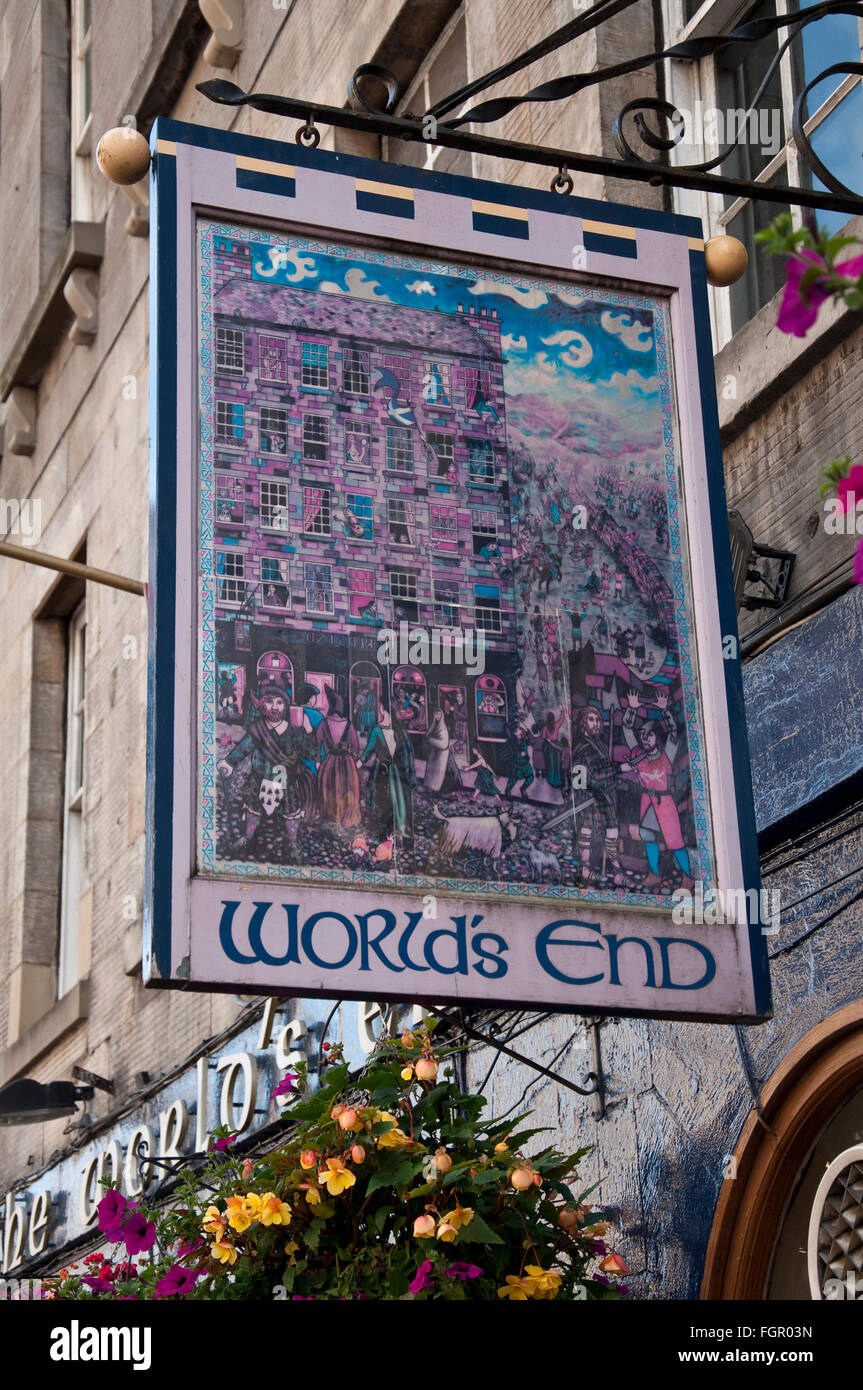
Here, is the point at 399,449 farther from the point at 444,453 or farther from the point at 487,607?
the point at 487,607

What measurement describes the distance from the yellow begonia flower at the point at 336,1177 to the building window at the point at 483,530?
6.40 ft

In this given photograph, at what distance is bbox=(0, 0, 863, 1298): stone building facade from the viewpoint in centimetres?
689

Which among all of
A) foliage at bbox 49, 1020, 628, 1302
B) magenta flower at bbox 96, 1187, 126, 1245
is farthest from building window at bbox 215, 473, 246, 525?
magenta flower at bbox 96, 1187, 126, 1245

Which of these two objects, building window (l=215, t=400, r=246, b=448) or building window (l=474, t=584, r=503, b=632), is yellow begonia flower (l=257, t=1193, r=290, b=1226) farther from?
building window (l=215, t=400, r=246, b=448)

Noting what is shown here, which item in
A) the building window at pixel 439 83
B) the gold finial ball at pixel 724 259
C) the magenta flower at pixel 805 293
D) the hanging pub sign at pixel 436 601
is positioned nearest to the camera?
the magenta flower at pixel 805 293

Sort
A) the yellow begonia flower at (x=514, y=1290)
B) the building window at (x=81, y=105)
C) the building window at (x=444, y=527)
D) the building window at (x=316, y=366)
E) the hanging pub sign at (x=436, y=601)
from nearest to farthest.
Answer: the hanging pub sign at (x=436, y=601), the yellow begonia flower at (x=514, y=1290), the building window at (x=444, y=527), the building window at (x=316, y=366), the building window at (x=81, y=105)

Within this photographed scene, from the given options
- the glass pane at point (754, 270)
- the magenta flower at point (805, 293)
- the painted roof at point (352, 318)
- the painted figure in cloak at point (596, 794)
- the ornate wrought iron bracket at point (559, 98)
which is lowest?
the magenta flower at point (805, 293)

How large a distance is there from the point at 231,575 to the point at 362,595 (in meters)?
0.42

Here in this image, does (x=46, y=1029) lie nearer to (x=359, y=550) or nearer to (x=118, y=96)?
(x=118, y=96)

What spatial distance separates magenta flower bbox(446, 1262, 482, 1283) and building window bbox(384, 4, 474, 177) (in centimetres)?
683

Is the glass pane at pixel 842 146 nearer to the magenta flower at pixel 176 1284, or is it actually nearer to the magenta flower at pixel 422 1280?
the magenta flower at pixel 422 1280

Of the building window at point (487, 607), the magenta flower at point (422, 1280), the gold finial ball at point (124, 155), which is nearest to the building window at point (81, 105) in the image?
the gold finial ball at point (124, 155)

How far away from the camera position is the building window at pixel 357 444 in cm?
661
